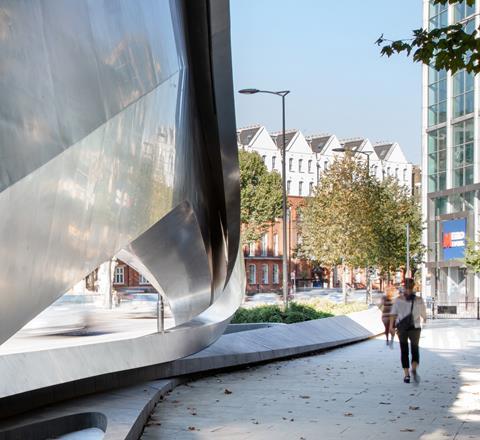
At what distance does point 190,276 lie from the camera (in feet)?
53.6

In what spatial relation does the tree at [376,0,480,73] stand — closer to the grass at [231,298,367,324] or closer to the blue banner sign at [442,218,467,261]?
the grass at [231,298,367,324]

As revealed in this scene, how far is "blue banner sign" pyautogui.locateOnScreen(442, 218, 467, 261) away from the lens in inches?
1989

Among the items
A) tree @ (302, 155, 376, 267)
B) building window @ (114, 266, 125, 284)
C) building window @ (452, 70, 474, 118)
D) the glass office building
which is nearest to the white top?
tree @ (302, 155, 376, 267)

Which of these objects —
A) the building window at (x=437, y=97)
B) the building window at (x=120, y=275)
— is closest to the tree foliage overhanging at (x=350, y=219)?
the building window at (x=437, y=97)

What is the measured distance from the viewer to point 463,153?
166 ft

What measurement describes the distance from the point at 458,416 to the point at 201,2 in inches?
220

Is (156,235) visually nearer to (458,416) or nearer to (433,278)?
(458,416)

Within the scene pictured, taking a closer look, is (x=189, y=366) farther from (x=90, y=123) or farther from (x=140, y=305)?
(x=90, y=123)

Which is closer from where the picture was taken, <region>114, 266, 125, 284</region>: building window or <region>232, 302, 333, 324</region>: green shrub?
<region>232, 302, 333, 324</region>: green shrub

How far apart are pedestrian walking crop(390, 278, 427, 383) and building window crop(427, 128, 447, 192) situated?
127 feet

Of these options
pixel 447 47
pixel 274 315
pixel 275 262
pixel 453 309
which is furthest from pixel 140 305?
pixel 275 262

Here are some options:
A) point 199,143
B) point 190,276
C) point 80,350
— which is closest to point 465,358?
point 190,276

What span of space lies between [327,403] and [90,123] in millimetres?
7738

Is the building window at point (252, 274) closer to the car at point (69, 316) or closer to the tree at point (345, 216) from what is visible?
the tree at point (345, 216)
